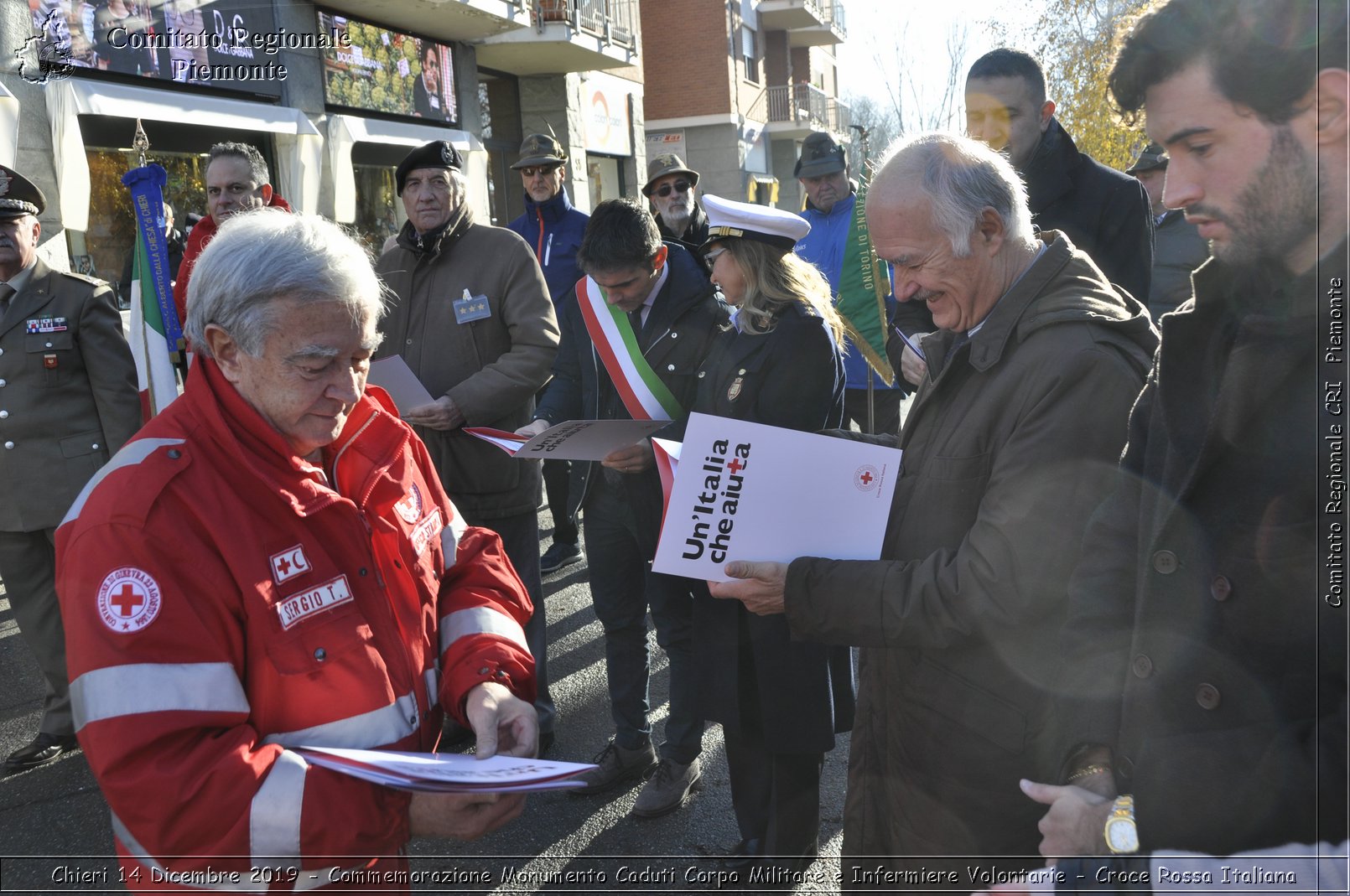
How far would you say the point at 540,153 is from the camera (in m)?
7.20

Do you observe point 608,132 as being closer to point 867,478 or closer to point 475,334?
point 475,334

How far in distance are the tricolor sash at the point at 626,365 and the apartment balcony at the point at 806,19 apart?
3311 centimetres

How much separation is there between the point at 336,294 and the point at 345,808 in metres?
A: 0.83

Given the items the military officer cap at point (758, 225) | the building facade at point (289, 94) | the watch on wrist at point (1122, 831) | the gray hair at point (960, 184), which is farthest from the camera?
the building facade at point (289, 94)

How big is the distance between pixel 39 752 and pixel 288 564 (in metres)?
3.30

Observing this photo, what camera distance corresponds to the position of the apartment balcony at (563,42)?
644 inches

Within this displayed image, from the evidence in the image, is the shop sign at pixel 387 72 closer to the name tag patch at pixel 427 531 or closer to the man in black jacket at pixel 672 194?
the man in black jacket at pixel 672 194

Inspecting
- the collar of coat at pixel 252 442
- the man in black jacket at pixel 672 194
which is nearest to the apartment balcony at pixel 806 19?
the man in black jacket at pixel 672 194

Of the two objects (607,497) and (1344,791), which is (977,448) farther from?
(607,497)

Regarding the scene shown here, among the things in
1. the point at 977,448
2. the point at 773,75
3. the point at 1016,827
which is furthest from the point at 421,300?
the point at 773,75

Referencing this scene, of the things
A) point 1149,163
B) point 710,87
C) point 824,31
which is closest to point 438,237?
point 1149,163

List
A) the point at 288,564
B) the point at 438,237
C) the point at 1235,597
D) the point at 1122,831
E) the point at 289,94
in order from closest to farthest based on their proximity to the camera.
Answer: the point at 1235,597, the point at 1122,831, the point at 288,564, the point at 438,237, the point at 289,94

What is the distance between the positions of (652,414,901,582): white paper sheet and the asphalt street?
1.49m

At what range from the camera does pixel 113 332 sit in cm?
432
